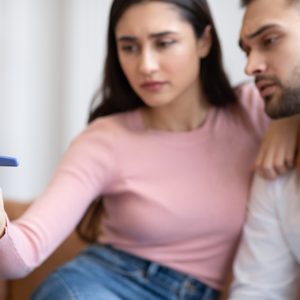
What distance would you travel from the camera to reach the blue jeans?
1066 millimetres

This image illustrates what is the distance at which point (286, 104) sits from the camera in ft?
3.18

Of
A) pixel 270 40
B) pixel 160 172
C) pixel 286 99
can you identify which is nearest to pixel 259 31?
pixel 270 40

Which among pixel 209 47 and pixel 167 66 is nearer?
pixel 167 66

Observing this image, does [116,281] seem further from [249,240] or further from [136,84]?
[136,84]

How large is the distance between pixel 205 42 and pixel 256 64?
20cm

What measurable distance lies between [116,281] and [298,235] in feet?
1.22

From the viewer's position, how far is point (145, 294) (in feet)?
3.59

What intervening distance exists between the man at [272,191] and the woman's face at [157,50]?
0.40 feet

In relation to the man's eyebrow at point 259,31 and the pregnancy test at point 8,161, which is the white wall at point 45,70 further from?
the pregnancy test at point 8,161

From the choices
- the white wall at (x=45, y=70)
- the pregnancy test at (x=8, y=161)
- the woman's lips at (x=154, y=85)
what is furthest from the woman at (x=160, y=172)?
the white wall at (x=45, y=70)

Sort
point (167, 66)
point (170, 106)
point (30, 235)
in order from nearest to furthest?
point (30, 235)
point (167, 66)
point (170, 106)

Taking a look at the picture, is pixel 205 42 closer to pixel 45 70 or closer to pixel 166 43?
pixel 166 43

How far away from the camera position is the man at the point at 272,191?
0.96 m

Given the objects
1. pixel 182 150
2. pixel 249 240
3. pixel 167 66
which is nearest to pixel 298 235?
pixel 249 240
